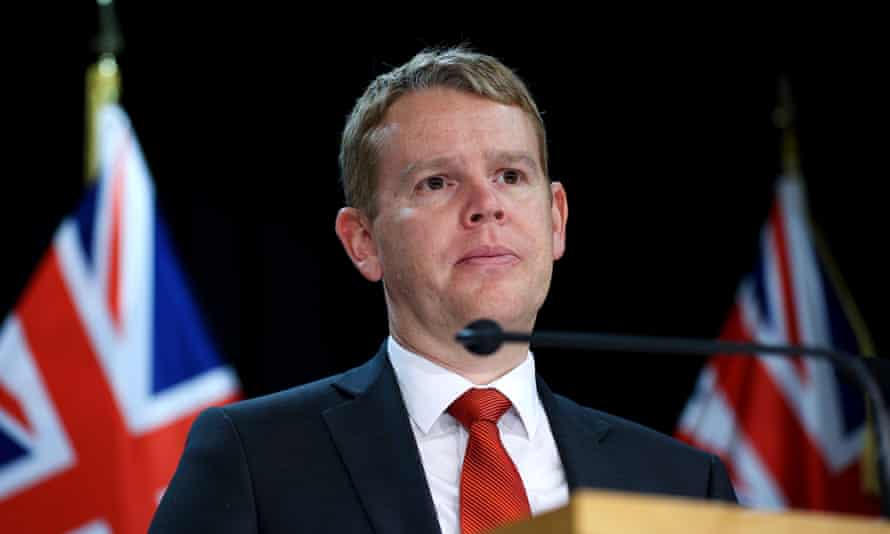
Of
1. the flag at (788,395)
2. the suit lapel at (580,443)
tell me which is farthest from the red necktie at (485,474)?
the flag at (788,395)

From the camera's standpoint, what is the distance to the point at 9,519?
322 cm

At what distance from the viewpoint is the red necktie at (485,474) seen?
1905 millimetres

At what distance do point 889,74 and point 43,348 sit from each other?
2.76 m

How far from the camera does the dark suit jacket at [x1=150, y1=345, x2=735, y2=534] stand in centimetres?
191

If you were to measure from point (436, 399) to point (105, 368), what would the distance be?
1.55 m

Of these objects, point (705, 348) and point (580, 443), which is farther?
point (580, 443)

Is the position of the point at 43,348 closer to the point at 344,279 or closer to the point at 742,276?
the point at 344,279

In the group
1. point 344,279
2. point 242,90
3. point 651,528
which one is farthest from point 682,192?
point 651,528

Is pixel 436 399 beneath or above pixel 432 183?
beneath

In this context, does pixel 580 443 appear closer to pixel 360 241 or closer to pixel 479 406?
pixel 479 406

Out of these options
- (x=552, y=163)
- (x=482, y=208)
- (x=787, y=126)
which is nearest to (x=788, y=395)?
(x=787, y=126)

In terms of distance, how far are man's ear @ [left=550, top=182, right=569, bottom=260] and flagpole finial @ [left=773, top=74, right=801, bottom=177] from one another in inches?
85.7

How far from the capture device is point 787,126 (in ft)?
14.4

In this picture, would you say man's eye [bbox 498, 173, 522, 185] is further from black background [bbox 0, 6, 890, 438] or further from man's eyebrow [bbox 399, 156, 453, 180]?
black background [bbox 0, 6, 890, 438]
